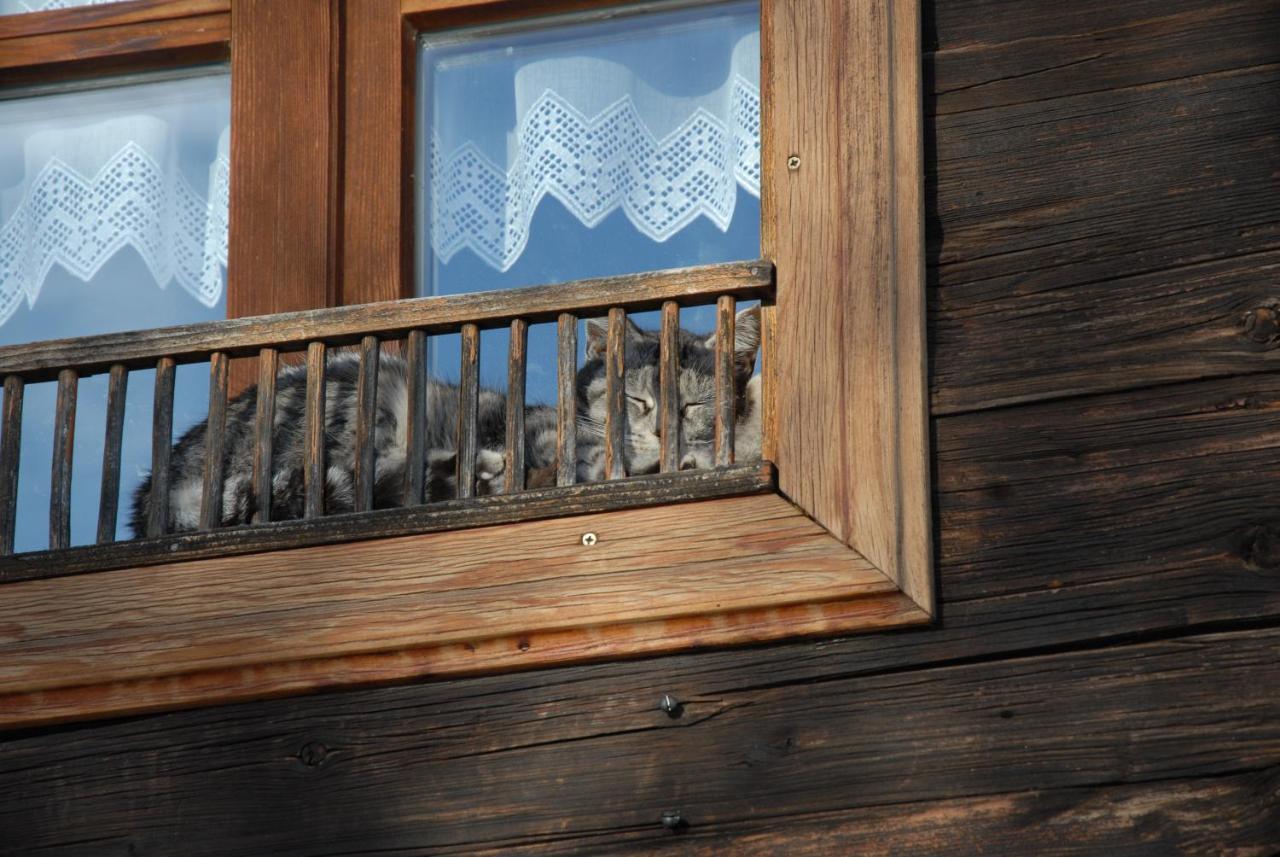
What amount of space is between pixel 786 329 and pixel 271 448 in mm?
694

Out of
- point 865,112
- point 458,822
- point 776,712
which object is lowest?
point 458,822

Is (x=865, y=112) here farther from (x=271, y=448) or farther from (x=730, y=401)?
(x=271, y=448)

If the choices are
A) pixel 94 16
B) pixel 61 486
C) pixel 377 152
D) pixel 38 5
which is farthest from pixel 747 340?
pixel 38 5

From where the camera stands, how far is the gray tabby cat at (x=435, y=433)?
2488mm

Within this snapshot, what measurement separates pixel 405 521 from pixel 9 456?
23.4 inches

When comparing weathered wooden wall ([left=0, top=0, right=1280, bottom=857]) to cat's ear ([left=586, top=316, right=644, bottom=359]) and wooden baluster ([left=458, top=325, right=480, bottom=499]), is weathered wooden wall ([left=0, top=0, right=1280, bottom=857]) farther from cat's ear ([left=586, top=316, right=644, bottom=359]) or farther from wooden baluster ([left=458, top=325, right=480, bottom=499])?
cat's ear ([left=586, top=316, right=644, bottom=359])

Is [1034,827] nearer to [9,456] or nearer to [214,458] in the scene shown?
[214,458]

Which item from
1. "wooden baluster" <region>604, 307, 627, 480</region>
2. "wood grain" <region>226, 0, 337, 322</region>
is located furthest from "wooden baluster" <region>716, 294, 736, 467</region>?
"wood grain" <region>226, 0, 337, 322</region>

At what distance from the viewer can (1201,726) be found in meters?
1.84

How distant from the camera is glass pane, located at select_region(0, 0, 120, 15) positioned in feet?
9.62

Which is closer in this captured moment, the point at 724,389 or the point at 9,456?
the point at 724,389

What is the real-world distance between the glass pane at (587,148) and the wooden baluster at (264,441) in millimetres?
504

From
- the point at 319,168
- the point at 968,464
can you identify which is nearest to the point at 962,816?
the point at 968,464

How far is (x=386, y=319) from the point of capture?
221cm
